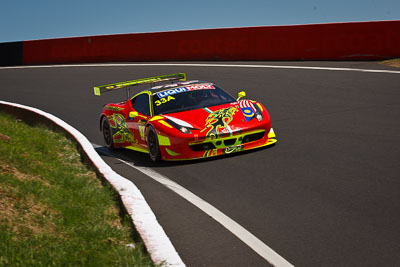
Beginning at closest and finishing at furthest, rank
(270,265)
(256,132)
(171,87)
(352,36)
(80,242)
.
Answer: (270,265)
(80,242)
(256,132)
(171,87)
(352,36)

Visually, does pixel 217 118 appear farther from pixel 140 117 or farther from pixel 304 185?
pixel 304 185

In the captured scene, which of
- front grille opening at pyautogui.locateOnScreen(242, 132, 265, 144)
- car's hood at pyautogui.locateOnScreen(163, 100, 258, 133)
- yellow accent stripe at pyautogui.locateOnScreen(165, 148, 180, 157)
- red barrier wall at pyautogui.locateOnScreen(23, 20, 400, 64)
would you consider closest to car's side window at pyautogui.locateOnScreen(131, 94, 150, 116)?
car's hood at pyautogui.locateOnScreen(163, 100, 258, 133)

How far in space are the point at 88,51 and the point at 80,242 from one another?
26.4 metres

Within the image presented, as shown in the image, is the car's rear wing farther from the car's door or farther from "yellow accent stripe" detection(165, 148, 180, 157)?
"yellow accent stripe" detection(165, 148, 180, 157)

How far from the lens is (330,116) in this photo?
40.2ft

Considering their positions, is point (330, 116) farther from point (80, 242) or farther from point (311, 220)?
point (80, 242)

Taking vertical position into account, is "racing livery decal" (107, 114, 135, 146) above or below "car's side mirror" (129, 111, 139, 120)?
below

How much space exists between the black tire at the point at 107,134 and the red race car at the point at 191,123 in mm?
515

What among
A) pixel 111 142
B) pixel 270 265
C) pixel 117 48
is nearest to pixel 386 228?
pixel 270 265

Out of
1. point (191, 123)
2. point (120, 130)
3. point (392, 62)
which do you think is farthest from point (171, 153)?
point (392, 62)

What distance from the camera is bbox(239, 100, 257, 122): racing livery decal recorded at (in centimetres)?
950

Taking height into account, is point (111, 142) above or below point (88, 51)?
below

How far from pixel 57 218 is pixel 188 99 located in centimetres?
478

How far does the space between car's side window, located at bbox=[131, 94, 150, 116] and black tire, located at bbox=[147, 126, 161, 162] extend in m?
0.54
